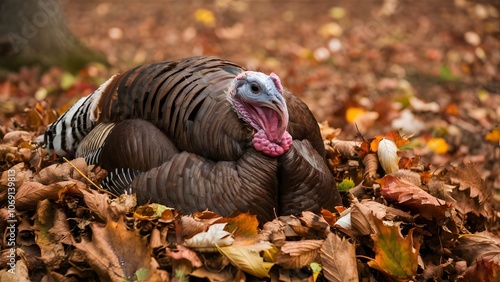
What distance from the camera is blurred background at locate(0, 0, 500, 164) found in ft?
18.7

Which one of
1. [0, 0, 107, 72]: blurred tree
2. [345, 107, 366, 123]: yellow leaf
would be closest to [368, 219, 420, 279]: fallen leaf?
[345, 107, 366, 123]: yellow leaf

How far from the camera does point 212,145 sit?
2939 mm

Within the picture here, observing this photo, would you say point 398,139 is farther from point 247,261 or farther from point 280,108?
point 247,261

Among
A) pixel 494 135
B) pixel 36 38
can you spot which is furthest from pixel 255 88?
pixel 36 38

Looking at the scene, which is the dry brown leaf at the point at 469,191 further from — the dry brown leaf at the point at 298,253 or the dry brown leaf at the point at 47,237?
the dry brown leaf at the point at 47,237

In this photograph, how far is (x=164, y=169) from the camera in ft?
9.51

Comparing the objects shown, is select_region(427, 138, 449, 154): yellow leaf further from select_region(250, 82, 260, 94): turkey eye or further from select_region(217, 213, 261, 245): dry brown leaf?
select_region(217, 213, 261, 245): dry brown leaf

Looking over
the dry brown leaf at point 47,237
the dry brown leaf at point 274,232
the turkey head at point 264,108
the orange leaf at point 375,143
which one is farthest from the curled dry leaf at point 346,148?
the dry brown leaf at point 47,237

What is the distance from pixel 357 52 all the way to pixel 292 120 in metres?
5.35

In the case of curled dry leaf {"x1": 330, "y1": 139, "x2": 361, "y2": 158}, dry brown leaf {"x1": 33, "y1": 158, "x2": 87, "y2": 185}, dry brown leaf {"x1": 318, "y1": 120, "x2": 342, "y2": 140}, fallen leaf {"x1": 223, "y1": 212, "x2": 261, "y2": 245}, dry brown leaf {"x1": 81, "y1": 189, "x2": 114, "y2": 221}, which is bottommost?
dry brown leaf {"x1": 318, "y1": 120, "x2": 342, "y2": 140}

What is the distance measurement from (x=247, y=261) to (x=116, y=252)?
52cm

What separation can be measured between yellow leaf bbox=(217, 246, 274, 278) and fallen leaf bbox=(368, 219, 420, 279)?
0.47 meters

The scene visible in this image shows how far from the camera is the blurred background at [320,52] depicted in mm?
5707

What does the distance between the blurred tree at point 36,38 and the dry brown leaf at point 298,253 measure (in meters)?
4.53
